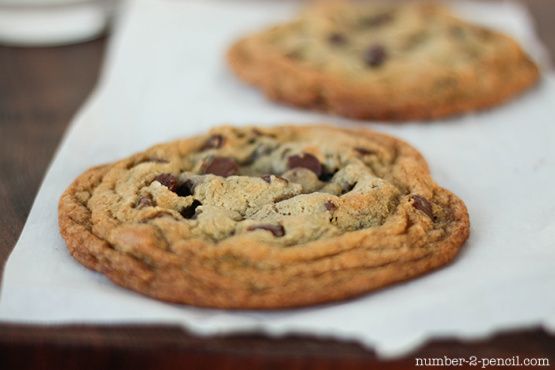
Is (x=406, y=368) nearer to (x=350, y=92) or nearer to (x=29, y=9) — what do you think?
(x=350, y=92)

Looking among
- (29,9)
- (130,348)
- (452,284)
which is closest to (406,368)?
(452,284)

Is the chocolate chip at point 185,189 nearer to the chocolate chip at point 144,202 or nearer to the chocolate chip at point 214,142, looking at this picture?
the chocolate chip at point 144,202

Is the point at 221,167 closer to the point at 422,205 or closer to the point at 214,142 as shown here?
the point at 214,142

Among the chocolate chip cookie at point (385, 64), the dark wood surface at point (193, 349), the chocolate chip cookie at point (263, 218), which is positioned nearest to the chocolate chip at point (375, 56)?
the chocolate chip cookie at point (385, 64)

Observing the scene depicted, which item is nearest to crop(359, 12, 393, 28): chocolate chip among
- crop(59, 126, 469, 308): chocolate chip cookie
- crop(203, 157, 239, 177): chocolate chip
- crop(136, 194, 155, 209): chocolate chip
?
crop(59, 126, 469, 308): chocolate chip cookie

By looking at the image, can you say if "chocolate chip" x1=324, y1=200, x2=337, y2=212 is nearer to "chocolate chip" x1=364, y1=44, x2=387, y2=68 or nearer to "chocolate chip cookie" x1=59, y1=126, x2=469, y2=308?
"chocolate chip cookie" x1=59, y1=126, x2=469, y2=308

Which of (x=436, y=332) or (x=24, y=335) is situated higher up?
(x=436, y=332)
